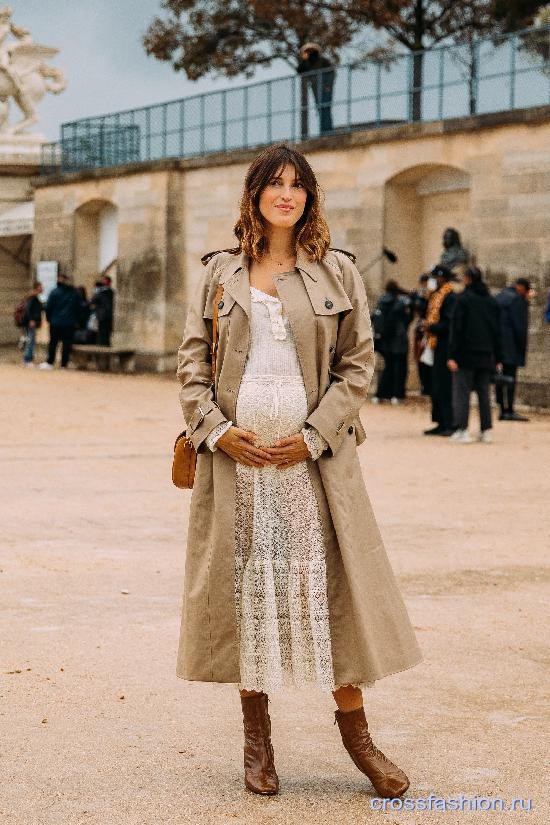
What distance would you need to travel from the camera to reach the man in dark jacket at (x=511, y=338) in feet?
62.3

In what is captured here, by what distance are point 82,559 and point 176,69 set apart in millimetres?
31628

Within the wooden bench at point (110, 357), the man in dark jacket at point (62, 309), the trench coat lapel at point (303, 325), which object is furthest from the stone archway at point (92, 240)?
the trench coat lapel at point (303, 325)

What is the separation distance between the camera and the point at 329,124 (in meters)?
25.7

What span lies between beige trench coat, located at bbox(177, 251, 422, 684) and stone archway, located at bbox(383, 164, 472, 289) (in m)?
19.0

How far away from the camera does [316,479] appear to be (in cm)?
461

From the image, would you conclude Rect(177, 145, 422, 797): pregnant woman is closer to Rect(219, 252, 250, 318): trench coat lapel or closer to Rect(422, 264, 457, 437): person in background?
Rect(219, 252, 250, 318): trench coat lapel

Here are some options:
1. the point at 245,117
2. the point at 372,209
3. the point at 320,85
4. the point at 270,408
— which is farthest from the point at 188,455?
the point at 245,117

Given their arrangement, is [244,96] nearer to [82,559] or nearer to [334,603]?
[82,559]

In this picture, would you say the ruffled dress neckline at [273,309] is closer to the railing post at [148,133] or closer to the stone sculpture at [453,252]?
the stone sculpture at [453,252]

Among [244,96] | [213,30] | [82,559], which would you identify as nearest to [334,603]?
[82,559]

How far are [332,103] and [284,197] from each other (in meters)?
21.4

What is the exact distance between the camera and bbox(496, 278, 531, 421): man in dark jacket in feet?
62.3

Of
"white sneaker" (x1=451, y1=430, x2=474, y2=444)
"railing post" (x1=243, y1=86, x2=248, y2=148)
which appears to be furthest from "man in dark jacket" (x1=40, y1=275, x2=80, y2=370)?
"white sneaker" (x1=451, y1=430, x2=474, y2=444)

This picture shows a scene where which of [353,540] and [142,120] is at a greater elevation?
[142,120]
